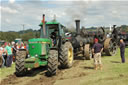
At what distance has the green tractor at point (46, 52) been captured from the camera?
24.8 ft

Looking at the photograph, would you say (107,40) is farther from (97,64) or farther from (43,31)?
(43,31)

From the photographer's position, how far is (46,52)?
8.41 m

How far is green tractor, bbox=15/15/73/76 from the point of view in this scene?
24.8 feet

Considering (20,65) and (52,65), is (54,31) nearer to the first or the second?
(52,65)

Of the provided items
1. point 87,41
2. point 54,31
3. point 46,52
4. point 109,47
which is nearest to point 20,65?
point 46,52

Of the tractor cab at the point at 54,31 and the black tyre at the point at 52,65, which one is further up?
the tractor cab at the point at 54,31

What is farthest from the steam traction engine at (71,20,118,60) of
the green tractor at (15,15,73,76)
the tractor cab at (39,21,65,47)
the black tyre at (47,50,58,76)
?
the black tyre at (47,50,58,76)

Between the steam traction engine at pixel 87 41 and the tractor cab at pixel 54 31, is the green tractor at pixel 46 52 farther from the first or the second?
the steam traction engine at pixel 87 41

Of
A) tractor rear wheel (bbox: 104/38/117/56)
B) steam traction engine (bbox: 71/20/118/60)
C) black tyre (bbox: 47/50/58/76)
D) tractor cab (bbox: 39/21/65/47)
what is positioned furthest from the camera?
tractor rear wheel (bbox: 104/38/117/56)

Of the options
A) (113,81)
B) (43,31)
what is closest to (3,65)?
(43,31)

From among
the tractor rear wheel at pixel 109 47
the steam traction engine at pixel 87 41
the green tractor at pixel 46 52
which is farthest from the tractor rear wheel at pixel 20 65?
the tractor rear wheel at pixel 109 47

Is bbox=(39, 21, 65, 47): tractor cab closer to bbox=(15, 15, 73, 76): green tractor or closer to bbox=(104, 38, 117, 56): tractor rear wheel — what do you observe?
bbox=(15, 15, 73, 76): green tractor

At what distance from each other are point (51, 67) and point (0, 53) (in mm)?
4415

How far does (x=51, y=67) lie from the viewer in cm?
754
